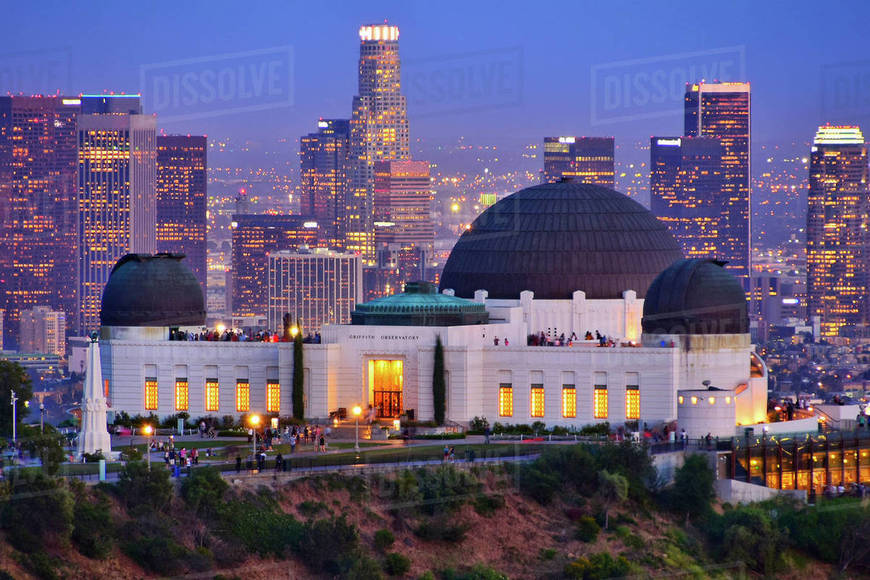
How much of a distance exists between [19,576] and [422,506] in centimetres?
2019

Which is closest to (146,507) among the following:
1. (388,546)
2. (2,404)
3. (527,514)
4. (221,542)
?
(221,542)

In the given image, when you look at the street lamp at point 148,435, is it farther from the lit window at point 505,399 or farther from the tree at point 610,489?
the tree at point 610,489

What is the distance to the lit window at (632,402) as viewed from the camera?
358 ft

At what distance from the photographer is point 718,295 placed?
112 m

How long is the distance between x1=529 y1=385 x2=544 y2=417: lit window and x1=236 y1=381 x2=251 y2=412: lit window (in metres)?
15.0

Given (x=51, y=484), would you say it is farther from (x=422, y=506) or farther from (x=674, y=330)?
(x=674, y=330)

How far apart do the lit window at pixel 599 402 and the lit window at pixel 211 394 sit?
65.9 ft

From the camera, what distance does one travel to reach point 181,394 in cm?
11512

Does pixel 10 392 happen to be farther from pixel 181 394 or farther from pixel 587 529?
pixel 587 529

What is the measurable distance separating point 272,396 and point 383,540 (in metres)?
27.6

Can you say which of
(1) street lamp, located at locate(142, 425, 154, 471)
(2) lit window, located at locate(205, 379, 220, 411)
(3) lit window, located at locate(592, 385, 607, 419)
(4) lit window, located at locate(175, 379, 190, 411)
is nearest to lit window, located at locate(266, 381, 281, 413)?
(2) lit window, located at locate(205, 379, 220, 411)

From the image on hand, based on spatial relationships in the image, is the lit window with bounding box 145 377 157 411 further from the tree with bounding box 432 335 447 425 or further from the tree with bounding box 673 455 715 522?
the tree with bounding box 673 455 715 522

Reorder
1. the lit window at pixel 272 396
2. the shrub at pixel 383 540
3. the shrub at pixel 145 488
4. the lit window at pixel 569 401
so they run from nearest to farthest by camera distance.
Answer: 1. the shrub at pixel 145 488
2. the shrub at pixel 383 540
3. the lit window at pixel 569 401
4. the lit window at pixel 272 396

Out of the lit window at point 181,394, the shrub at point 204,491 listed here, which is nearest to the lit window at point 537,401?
the lit window at point 181,394
